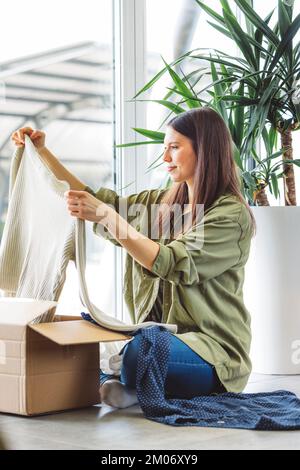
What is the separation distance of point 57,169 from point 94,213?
46cm

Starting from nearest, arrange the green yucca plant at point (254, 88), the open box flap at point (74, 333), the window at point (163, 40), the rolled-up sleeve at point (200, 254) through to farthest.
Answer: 1. the open box flap at point (74, 333)
2. the rolled-up sleeve at point (200, 254)
3. the green yucca plant at point (254, 88)
4. the window at point (163, 40)

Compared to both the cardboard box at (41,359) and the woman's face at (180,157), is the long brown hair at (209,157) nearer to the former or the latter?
the woman's face at (180,157)

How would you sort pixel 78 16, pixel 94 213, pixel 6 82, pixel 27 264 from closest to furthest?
pixel 94 213 → pixel 27 264 → pixel 6 82 → pixel 78 16

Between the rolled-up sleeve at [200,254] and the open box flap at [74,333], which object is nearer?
the open box flap at [74,333]

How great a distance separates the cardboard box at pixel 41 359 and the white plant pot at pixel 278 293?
1.11 meters

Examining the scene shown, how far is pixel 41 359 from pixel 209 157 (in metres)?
0.79

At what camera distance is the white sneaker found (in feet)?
8.35

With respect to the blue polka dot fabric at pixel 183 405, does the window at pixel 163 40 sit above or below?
above

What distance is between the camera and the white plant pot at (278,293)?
3.43 meters

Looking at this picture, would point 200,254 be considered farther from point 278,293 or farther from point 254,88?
point 254,88

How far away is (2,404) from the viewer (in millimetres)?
2420

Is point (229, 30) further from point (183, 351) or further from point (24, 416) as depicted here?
point (24, 416)

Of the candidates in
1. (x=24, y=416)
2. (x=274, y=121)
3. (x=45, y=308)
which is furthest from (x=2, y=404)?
(x=274, y=121)

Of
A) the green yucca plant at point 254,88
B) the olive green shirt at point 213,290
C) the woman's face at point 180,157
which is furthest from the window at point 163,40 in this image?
the olive green shirt at point 213,290
